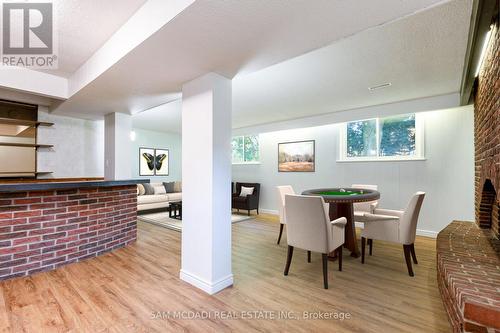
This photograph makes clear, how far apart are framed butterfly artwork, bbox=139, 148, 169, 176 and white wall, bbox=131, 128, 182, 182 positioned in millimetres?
114

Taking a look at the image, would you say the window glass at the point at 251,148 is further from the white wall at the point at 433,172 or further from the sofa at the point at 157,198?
the sofa at the point at 157,198

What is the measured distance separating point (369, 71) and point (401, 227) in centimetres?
189

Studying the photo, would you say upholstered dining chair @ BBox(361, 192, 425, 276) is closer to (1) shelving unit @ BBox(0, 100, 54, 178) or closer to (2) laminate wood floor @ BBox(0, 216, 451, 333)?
(2) laminate wood floor @ BBox(0, 216, 451, 333)

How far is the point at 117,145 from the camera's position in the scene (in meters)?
4.04

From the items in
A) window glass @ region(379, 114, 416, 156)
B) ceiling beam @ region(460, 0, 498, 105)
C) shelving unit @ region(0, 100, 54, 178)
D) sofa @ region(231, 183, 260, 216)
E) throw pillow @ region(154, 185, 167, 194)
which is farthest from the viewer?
throw pillow @ region(154, 185, 167, 194)

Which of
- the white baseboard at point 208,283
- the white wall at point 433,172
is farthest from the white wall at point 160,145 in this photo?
the white baseboard at point 208,283

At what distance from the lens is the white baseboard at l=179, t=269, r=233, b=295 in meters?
2.24

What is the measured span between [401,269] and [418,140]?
262cm

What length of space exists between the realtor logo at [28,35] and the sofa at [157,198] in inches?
148

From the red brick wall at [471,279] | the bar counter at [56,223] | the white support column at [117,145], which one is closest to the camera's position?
the red brick wall at [471,279]

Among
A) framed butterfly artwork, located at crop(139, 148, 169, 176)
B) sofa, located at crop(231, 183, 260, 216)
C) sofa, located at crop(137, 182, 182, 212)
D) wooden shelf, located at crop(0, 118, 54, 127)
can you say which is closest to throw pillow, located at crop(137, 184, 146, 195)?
sofa, located at crop(137, 182, 182, 212)

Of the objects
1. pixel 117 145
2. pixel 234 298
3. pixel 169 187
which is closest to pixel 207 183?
pixel 234 298

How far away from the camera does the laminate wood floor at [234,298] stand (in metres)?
1.78

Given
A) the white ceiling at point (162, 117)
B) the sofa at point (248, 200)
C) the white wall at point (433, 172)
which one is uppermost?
the white ceiling at point (162, 117)
